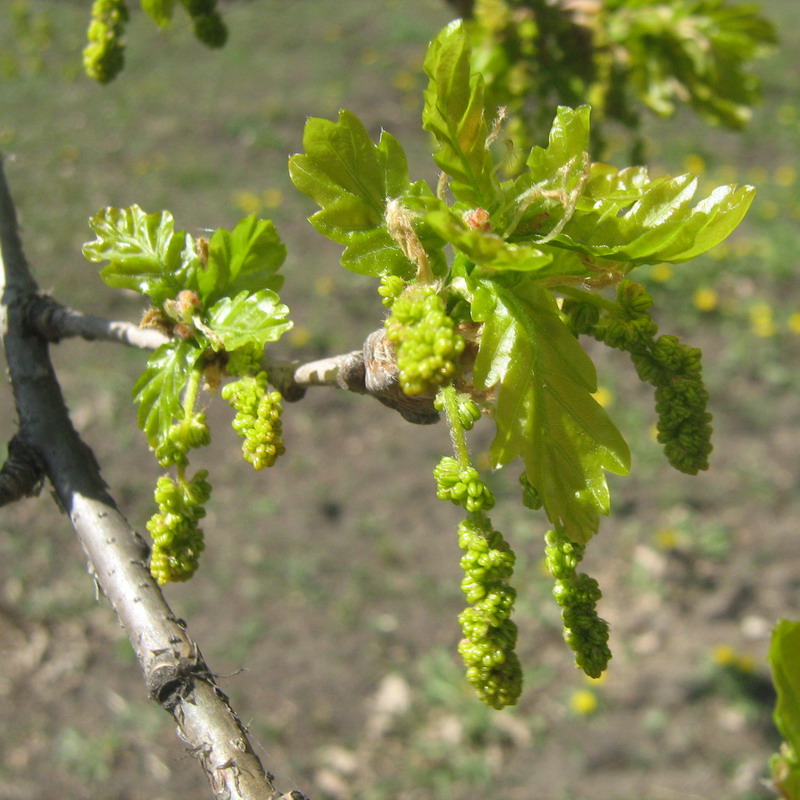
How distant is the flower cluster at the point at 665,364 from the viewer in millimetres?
1021

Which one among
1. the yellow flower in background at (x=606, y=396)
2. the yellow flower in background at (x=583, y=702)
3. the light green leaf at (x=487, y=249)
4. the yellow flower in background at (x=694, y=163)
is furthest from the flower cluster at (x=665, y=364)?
the yellow flower in background at (x=694, y=163)

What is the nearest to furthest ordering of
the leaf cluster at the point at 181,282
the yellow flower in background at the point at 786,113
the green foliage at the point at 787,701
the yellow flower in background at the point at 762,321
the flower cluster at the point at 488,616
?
the green foliage at the point at 787,701, the flower cluster at the point at 488,616, the leaf cluster at the point at 181,282, the yellow flower in background at the point at 762,321, the yellow flower in background at the point at 786,113

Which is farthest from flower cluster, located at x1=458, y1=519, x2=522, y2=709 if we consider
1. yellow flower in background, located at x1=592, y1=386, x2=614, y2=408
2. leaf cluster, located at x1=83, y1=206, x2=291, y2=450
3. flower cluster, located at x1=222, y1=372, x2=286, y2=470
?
yellow flower in background, located at x1=592, y1=386, x2=614, y2=408

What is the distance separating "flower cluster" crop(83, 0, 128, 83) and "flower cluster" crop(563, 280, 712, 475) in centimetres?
113

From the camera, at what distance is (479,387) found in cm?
97

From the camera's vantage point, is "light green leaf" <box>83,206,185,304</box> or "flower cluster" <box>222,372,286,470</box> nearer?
"flower cluster" <box>222,372,286,470</box>

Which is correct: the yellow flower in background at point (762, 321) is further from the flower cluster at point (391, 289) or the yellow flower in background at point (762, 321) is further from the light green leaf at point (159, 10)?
the flower cluster at point (391, 289)

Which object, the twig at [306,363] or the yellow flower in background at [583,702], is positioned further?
the yellow flower in background at [583,702]

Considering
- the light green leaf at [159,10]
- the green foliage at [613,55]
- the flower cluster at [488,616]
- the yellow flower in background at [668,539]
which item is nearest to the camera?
the flower cluster at [488,616]

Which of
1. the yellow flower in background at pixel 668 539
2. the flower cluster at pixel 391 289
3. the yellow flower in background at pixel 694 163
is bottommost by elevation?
the yellow flower in background at pixel 668 539

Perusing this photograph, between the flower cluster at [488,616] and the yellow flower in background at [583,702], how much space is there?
103 inches

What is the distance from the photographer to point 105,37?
1.56 metres

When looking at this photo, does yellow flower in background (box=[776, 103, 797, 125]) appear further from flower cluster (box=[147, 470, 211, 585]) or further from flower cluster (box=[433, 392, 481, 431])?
flower cluster (box=[147, 470, 211, 585])

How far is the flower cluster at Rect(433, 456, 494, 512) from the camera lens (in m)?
0.95
